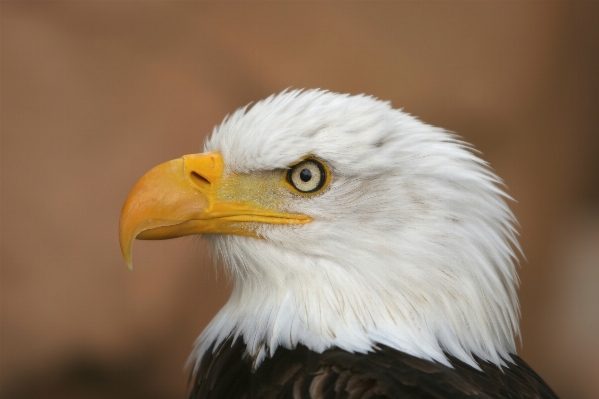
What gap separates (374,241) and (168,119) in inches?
109

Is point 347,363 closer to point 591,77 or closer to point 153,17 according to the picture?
point 153,17

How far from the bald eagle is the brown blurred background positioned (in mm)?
2040

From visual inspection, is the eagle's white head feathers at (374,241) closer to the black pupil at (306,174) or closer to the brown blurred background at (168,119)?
the black pupil at (306,174)

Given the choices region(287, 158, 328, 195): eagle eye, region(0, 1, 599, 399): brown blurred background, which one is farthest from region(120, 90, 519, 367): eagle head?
region(0, 1, 599, 399): brown blurred background

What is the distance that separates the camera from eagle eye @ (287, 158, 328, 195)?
2213 mm

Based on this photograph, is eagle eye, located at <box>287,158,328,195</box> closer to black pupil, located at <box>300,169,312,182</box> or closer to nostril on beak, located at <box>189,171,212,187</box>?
black pupil, located at <box>300,169,312,182</box>

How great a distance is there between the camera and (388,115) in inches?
90.7

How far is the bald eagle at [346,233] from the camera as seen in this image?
7.11 ft

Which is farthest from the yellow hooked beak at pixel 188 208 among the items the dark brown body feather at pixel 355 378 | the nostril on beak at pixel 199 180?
the dark brown body feather at pixel 355 378

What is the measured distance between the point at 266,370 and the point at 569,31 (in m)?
4.09

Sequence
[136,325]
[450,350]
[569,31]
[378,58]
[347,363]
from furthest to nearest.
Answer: [569,31]
[378,58]
[136,325]
[450,350]
[347,363]

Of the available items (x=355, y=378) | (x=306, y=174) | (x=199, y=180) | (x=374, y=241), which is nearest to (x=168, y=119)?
(x=199, y=180)

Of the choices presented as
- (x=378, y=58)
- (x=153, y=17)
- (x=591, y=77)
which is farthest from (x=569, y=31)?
(x=153, y=17)

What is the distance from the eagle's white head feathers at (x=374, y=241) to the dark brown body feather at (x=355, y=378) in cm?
5
